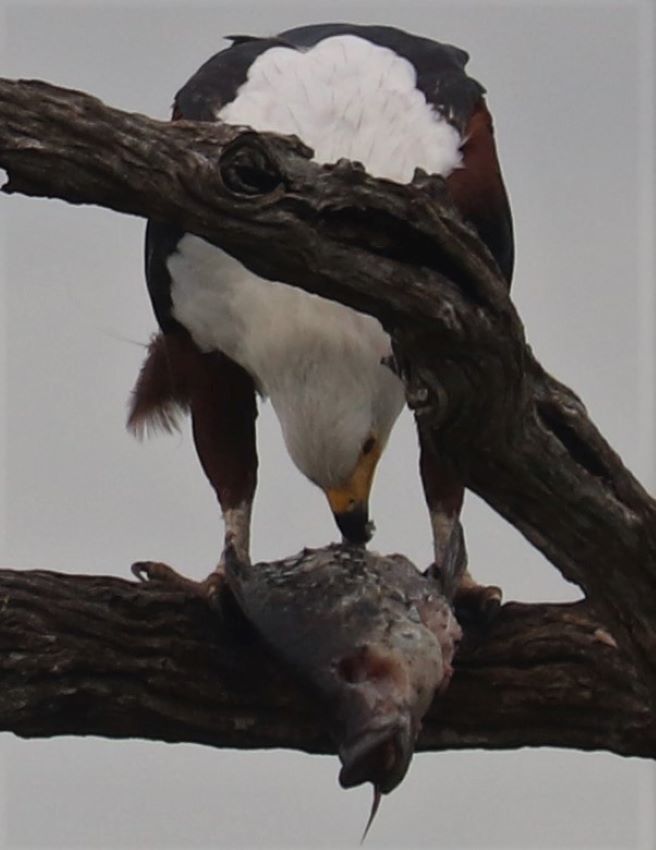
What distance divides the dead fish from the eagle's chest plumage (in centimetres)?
49

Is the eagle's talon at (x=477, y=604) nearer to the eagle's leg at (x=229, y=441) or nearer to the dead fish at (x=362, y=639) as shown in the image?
the dead fish at (x=362, y=639)

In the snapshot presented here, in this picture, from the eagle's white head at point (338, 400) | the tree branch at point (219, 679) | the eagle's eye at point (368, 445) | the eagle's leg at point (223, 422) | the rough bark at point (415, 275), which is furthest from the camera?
the eagle's leg at point (223, 422)

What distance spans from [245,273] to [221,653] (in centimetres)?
97

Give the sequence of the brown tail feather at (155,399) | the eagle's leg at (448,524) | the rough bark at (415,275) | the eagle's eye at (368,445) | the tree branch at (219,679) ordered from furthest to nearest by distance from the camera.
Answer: the brown tail feather at (155,399), the eagle's leg at (448,524), the eagle's eye at (368,445), the tree branch at (219,679), the rough bark at (415,275)

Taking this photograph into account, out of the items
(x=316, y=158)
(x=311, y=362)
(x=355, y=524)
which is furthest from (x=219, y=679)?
(x=316, y=158)

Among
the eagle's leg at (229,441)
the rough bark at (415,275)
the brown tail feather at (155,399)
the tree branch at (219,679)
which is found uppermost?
the brown tail feather at (155,399)

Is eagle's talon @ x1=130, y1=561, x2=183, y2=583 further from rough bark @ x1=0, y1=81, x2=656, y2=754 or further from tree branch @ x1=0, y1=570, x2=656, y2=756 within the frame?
rough bark @ x1=0, y1=81, x2=656, y2=754

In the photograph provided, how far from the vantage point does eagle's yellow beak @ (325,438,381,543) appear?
6.08 m

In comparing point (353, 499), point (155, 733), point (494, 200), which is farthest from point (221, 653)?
point (494, 200)

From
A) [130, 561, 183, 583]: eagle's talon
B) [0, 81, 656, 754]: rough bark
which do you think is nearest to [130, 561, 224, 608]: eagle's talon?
[130, 561, 183, 583]: eagle's talon

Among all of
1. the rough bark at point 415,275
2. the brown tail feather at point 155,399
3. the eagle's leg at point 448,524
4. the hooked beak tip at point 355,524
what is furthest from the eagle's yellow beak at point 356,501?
the rough bark at point 415,275

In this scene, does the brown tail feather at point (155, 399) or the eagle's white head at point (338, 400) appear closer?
the eagle's white head at point (338, 400)

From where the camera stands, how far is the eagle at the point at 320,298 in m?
5.83

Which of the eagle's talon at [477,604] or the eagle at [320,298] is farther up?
the eagle at [320,298]
